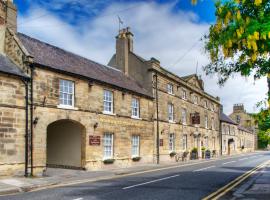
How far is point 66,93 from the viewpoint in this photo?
21.4 meters

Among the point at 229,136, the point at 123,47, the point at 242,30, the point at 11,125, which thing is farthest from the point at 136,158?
the point at 229,136

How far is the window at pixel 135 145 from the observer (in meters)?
28.2

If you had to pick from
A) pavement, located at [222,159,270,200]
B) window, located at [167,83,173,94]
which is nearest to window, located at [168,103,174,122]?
window, located at [167,83,173,94]

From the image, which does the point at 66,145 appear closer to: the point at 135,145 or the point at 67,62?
the point at 67,62

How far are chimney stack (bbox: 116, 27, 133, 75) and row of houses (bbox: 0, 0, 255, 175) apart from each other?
0.10 meters

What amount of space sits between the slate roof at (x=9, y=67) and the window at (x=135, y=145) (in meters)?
12.2

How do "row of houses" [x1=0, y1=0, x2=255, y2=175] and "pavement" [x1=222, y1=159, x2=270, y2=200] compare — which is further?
"row of houses" [x1=0, y1=0, x2=255, y2=175]

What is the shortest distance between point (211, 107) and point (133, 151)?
25.8 m

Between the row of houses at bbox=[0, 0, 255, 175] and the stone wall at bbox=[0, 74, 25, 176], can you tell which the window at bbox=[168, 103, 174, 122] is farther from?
the stone wall at bbox=[0, 74, 25, 176]

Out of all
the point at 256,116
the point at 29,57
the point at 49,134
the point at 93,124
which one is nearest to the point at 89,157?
the point at 93,124

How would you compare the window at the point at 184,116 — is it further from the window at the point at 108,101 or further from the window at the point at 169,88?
the window at the point at 108,101

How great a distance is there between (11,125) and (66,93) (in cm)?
466

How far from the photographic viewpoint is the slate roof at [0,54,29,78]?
59.0ft

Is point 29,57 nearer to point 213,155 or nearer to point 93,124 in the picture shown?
point 93,124
